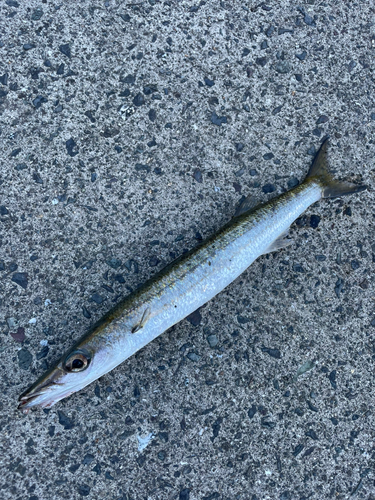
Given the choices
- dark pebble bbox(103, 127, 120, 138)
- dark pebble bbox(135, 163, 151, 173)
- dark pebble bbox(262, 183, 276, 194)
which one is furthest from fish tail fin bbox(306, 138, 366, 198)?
dark pebble bbox(103, 127, 120, 138)

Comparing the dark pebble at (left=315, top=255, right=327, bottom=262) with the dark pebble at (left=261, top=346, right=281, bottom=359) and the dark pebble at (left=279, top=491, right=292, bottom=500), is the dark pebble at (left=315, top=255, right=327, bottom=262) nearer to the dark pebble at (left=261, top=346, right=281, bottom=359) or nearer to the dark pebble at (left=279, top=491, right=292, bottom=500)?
the dark pebble at (left=261, top=346, right=281, bottom=359)

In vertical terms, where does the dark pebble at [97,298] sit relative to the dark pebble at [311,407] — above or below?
above

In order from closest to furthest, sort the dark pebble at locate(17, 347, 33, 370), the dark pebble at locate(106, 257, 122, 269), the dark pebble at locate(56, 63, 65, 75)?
1. the dark pebble at locate(17, 347, 33, 370)
2. the dark pebble at locate(106, 257, 122, 269)
3. the dark pebble at locate(56, 63, 65, 75)

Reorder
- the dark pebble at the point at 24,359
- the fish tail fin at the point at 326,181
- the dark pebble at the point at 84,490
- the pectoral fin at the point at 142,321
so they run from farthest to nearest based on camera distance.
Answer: the fish tail fin at the point at 326,181 < the dark pebble at the point at 24,359 < the dark pebble at the point at 84,490 < the pectoral fin at the point at 142,321

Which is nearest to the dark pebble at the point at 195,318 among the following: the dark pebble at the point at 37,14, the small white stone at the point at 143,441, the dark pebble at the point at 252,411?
the dark pebble at the point at 252,411

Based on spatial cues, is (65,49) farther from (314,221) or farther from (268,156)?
(314,221)

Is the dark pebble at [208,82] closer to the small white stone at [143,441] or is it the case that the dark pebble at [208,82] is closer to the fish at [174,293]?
the fish at [174,293]
